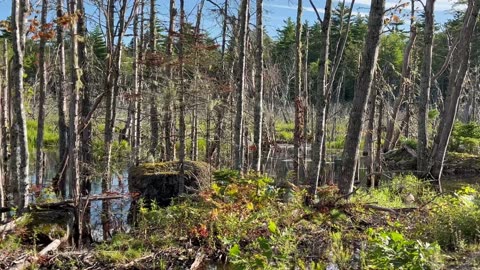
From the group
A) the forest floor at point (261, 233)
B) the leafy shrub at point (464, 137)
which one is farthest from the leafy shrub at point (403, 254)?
the leafy shrub at point (464, 137)

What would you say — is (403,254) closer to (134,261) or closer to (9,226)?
(134,261)

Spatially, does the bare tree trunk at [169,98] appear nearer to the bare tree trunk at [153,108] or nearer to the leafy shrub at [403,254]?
the bare tree trunk at [153,108]

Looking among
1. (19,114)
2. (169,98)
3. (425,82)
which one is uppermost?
(425,82)

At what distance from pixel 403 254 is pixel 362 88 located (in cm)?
474

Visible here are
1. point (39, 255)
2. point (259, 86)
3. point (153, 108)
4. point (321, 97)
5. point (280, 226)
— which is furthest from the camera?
point (153, 108)

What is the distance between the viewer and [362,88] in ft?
27.8

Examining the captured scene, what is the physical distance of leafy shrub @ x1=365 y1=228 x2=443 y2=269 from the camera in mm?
4090

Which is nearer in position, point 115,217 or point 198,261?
point 198,261

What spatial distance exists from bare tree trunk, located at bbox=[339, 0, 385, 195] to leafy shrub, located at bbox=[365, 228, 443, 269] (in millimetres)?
4351

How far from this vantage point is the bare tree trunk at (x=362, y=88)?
8.18 meters

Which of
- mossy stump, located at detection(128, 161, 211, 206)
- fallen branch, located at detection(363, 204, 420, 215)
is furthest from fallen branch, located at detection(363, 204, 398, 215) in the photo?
mossy stump, located at detection(128, 161, 211, 206)

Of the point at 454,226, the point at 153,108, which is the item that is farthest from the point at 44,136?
the point at 454,226

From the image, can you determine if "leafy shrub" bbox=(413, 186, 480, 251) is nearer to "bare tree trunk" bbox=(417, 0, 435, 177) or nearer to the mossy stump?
the mossy stump

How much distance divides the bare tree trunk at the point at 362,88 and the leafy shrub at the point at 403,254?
4351 millimetres
